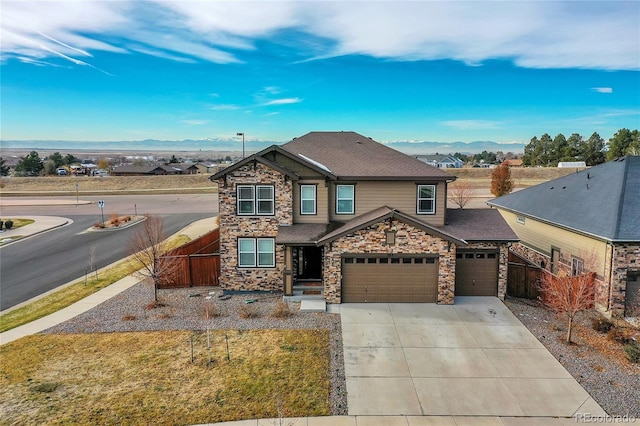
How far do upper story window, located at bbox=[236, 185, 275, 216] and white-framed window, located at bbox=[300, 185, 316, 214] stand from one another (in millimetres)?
1432

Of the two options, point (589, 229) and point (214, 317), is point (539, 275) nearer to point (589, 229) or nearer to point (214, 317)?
point (589, 229)

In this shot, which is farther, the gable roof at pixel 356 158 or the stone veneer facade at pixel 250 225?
the gable roof at pixel 356 158

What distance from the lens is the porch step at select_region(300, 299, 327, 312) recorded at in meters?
16.6

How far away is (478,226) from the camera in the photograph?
18.9 m

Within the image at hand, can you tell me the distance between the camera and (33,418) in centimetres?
977

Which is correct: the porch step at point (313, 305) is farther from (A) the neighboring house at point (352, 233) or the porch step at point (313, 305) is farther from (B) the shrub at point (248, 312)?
(B) the shrub at point (248, 312)

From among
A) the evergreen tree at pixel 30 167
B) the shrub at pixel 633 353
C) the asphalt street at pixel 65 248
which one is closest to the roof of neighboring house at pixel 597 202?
the shrub at pixel 633 353

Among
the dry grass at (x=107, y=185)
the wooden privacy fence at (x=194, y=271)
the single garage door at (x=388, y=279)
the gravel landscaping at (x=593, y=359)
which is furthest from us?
the dry grass at (x=107, y=185)

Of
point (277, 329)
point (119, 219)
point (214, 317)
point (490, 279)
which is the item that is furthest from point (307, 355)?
point (119, 219)

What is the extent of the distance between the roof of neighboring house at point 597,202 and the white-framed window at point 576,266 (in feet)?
4.67

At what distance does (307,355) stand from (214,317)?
4.95m

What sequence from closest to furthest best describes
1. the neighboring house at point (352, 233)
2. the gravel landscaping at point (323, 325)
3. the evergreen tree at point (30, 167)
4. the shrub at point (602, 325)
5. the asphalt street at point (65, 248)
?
the gravel landscaping at point (323, 325) → the shrub at point (602, 325) → the neighboring house at point (352, 233) → the asphalt street at point (65, 248) → the evergreen tree at point (30, 167)

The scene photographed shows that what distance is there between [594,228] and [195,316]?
651 inches

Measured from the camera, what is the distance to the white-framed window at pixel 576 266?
17569 millimetres
